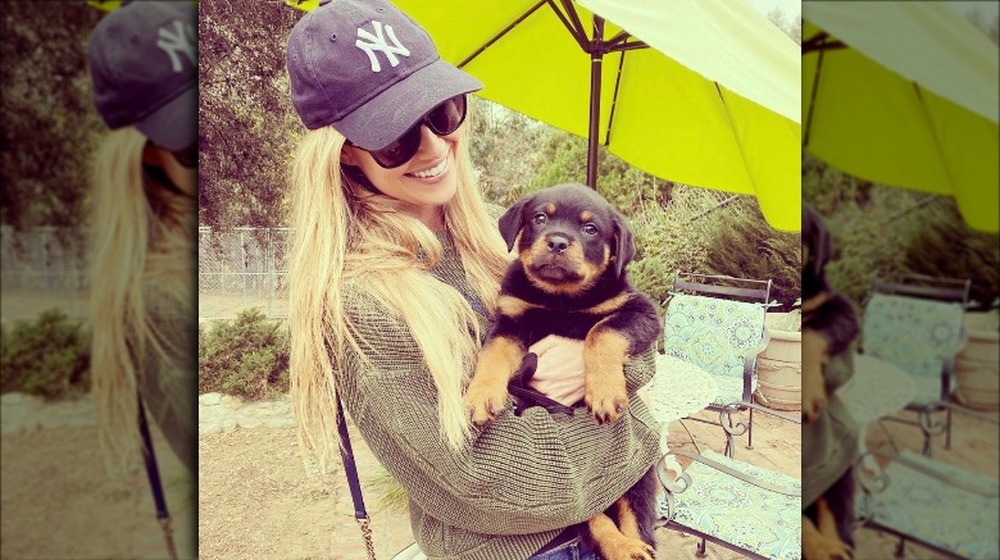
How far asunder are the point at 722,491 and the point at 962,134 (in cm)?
157

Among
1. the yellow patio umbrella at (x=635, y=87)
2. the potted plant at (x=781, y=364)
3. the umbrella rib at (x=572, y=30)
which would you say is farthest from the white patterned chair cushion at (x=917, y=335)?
the umbrella rib at (x=572, y=30)

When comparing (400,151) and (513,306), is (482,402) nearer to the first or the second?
(513,306)

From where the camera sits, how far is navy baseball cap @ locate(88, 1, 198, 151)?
207 cm

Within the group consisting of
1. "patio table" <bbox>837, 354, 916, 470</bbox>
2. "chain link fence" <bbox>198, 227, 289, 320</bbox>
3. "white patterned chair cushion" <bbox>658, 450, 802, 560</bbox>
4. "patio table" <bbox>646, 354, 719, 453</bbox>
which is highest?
"chain link fence" <bbox>198, 227, 289, 320</bbox>

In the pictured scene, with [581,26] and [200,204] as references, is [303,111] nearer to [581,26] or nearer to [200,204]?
[200,204]

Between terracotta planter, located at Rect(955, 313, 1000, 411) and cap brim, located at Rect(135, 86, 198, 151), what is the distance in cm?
252

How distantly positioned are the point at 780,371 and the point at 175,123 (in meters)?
2.43

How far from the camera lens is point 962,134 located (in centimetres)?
158

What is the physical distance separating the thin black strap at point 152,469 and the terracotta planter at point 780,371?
7.32 feet

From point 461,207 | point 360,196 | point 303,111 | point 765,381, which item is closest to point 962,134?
point 765,381

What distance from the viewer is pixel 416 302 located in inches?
91.0

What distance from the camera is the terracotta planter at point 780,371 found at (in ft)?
8.00

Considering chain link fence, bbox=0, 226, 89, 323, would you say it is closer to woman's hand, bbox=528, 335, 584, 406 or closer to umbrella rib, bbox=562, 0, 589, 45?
woman's hand, bbox=528, 335, 584, 406

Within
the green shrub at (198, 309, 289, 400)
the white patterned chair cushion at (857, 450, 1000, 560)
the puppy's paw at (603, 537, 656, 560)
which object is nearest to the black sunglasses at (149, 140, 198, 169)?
the green shrub at (198, 309, 289, 400)
